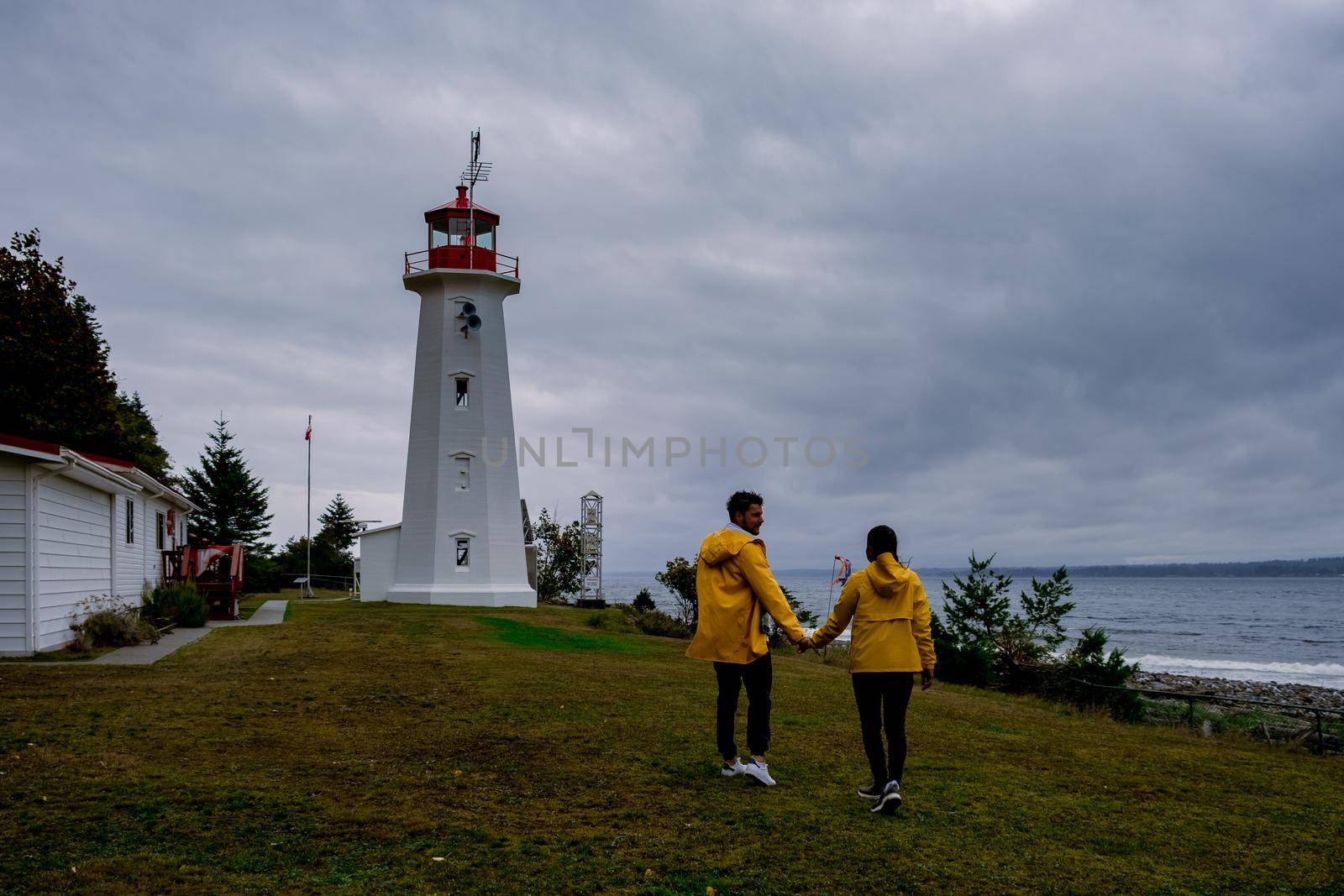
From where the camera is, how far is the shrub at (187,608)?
18.6 meters

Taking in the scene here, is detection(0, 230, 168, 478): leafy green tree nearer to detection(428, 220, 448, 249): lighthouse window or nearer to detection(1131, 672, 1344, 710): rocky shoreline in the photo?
detection(428, 220, 448, 249): lighthouse window

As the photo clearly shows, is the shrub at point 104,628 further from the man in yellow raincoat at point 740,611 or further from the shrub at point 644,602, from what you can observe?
the shrub at point 644,602

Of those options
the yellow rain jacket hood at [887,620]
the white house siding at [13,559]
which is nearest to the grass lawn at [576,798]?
the yellow rain jacket hood at [887,620]

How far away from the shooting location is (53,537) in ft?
44.9

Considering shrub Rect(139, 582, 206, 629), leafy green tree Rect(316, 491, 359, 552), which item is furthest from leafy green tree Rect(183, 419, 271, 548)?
shrub Rect(139, 582, 206, 629)

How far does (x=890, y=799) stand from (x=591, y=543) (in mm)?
27977

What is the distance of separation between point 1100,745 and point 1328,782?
74.8 inches

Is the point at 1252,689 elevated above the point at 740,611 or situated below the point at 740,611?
below

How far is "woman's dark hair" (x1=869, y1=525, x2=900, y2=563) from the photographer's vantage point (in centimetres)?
622

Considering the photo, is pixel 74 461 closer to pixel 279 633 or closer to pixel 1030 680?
pixel 279 633

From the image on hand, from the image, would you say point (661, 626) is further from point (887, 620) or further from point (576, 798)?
point (887, 620)

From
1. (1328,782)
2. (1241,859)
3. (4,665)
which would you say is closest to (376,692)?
(4,665)

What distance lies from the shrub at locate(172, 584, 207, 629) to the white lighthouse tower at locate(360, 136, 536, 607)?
322 inches

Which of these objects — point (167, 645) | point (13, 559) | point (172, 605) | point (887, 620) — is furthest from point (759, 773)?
point (172, 605)
